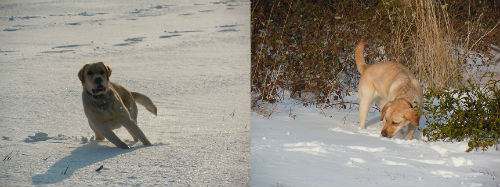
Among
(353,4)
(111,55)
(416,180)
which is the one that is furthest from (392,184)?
(353,4)

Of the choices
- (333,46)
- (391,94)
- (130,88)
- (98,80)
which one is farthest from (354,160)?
(333,46)

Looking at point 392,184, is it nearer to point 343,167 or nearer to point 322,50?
point 343,167

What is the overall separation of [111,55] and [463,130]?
2.45 meters

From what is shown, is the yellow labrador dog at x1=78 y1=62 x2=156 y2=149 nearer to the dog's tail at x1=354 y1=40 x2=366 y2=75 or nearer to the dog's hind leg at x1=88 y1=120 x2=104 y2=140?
the dog's hind leg at x1=88 y1=120 x2=104 y2=140

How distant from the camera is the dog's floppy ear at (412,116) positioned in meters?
3.84

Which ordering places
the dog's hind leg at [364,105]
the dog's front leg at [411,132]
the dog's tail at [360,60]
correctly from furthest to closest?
1. the dog's tail at [360,60]
2. the dog's hind leg at [364,105]
3. the dog's front leg at [411,132]

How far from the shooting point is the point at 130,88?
324 cm

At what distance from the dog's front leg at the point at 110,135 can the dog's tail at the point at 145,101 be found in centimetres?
31

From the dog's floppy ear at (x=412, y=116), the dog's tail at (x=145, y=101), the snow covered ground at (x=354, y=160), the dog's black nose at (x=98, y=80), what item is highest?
the dog's black nose at (x=98, y=80)

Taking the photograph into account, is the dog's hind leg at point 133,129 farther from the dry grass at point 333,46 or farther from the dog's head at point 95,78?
the dry grass at point 333,46

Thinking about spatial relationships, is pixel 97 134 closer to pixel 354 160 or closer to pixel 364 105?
pixel 354 160

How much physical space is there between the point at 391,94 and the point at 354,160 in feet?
4.02

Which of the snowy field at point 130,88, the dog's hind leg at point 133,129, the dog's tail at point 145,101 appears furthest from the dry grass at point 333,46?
the dog's hind leg at point 133,129

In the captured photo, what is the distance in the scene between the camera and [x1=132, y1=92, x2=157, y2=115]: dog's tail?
3172mm
